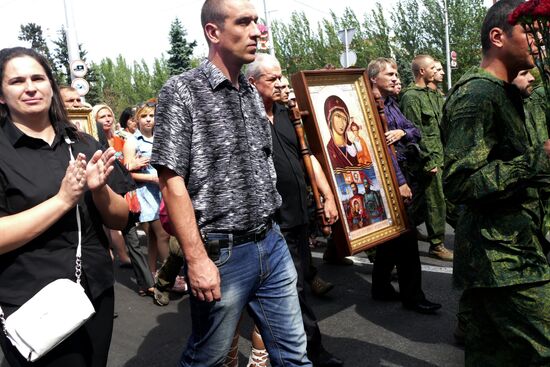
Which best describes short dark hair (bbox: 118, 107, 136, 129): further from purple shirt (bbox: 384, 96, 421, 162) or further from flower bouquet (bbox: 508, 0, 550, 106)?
flower bouquet (bbox: 508, 0, 550, 106)

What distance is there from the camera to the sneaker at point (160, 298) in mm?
5418

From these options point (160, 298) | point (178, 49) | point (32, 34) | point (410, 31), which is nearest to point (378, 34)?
point (410, 31)

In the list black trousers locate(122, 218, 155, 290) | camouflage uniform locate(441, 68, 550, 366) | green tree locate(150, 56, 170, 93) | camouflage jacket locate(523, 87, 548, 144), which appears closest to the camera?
camouflage uniform locate(441, 68, 550, 366)

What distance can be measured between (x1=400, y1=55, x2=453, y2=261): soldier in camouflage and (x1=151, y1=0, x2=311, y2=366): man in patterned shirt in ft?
12.7

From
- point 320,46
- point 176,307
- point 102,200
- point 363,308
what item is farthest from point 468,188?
point 320,46

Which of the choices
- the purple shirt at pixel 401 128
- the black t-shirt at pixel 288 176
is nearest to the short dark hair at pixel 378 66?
the purple shirt at pixel 401 128

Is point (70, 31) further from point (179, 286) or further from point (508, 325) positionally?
point (508, 325)

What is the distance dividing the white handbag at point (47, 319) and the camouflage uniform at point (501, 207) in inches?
59.6

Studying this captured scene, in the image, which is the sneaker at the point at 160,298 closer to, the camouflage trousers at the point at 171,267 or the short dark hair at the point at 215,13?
the camouflage trousers at the point at 171,267

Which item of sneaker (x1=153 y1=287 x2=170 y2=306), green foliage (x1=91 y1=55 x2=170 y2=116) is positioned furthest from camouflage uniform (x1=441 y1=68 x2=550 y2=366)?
green foliage (x1=91 y1=55 x2=170 y2=116)

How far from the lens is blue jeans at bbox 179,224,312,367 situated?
91.4 inches

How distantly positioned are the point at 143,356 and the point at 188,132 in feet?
8.40

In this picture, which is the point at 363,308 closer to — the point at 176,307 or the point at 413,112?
the point at 176,307

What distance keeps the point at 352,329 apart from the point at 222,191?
2.49 m
